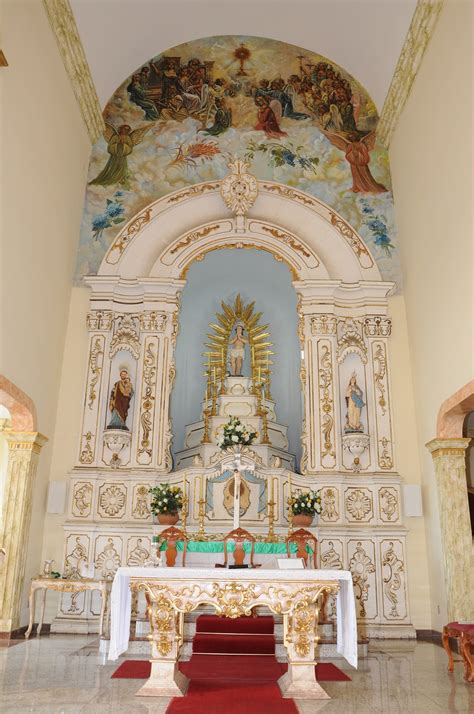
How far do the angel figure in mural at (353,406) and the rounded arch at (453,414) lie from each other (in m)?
1.59

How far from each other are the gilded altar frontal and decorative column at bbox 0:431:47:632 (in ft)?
0.14

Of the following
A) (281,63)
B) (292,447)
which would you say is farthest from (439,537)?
(281,63)

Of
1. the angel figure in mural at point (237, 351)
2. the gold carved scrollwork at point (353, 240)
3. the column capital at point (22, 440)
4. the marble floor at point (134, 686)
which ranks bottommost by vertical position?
the marble floor at point (134, 686)

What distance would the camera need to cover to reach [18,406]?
9.32 meters

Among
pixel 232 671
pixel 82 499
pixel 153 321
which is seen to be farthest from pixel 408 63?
pixel 232 671

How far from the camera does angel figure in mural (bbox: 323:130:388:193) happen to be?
1254 cm

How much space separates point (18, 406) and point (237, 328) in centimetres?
496

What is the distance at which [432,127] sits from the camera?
33.1 feet

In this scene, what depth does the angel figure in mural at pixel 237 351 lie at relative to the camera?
12484mm

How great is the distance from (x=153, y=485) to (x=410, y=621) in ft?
14.9

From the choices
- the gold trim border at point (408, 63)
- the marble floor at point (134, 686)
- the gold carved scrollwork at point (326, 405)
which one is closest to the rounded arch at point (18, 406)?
the marble floor at point (134, 686)

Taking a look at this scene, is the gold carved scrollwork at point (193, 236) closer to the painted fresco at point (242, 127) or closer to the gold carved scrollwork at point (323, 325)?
the painted fresco at point (242, 127)

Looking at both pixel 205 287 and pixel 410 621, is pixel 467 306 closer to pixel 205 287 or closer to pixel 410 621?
pixel 410 621

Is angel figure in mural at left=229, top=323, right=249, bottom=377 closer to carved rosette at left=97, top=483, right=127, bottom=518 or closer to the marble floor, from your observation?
carved rosette at left=97, top=483, right=127, bottom=518
